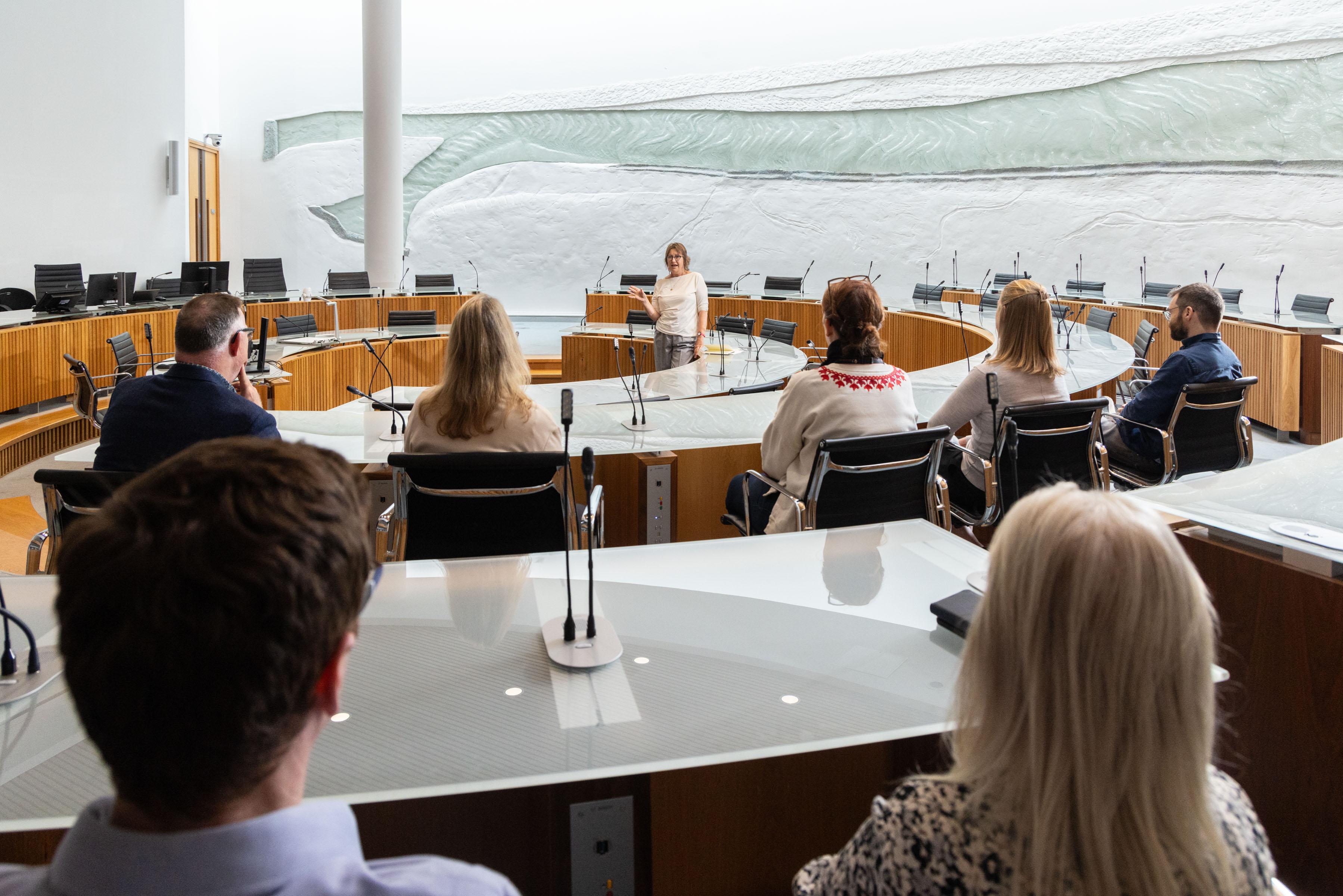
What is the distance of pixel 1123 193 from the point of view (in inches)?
405

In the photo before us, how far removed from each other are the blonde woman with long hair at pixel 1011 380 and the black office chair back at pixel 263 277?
24.5ft

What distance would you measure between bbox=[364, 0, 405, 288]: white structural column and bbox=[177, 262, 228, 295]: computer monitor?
2.10 meters

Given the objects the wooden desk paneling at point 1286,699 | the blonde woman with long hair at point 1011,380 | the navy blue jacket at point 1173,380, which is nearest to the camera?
the wooden desk paneling at point 1286,699

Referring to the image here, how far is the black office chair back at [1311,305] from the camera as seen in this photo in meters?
7.45

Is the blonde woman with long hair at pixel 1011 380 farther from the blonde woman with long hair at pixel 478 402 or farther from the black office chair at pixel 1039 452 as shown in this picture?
the blonde woman with long hair at pixel 478 402

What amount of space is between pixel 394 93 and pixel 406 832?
32.1 feet

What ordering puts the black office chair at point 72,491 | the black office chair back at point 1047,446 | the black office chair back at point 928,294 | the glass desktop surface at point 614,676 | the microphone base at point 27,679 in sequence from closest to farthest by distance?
1. the glass desktop surface at point 614,676
2. the microphone base at point 27,679
3. the black office chair at point 72,491
4. the black office chair back at point 1047,446
5. the black office chair back at point 928,294

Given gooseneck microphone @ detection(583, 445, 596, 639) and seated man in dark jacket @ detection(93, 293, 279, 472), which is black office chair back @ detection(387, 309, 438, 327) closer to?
seated man in dark jacket @ detection(93, 293, 279, 472)

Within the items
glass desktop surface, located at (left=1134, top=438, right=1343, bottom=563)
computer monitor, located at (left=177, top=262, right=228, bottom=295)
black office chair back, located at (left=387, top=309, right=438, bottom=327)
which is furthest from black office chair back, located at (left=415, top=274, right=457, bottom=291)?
glass desktop surface, located at (left=1134, top=438, right=1343, bottom=563)

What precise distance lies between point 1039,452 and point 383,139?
851 cm

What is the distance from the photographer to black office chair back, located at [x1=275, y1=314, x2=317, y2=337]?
736cm

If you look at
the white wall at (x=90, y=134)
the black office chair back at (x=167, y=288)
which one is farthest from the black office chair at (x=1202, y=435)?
the white wall at (x=90, y=134)

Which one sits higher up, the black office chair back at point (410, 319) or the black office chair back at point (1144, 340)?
the black office chair back at point (410, 319)

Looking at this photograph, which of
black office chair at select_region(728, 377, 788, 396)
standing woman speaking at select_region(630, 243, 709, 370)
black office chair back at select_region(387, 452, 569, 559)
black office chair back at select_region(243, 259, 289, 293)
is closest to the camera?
black office chair back at select_region(387, 452, 569, 559)
